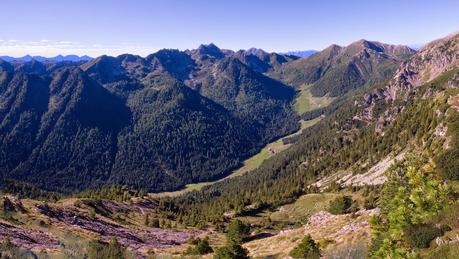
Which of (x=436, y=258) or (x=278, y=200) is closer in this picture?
(x=436, y=258)

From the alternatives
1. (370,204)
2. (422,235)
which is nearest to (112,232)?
(370,204)

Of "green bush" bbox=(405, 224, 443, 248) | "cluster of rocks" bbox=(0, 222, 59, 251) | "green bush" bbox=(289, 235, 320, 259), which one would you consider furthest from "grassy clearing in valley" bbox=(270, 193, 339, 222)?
"green bush" bbox=(405, 224, 443, 248)

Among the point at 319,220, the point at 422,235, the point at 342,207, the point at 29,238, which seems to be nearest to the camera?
the point at 422,235

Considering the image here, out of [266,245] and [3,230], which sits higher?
[3,230]

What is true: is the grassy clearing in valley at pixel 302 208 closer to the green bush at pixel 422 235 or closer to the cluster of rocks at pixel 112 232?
the cluster of rocks at pixel 112 232

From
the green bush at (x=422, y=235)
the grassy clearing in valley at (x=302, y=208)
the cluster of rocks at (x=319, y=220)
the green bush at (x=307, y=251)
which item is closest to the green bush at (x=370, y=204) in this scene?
the cluster of rocks at (x=319, y=220)

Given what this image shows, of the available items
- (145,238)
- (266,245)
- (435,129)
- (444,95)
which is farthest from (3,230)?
(444,95)

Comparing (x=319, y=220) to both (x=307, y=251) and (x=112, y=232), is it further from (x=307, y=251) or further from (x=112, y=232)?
(x=112, y=232)

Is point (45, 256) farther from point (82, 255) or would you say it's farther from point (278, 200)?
point (278, 200)
